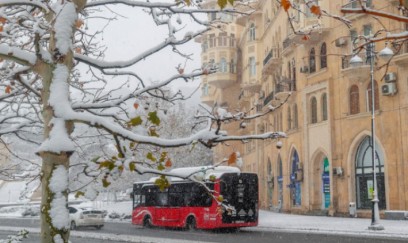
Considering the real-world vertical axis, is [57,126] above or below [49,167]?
above

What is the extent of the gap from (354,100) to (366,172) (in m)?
4.56

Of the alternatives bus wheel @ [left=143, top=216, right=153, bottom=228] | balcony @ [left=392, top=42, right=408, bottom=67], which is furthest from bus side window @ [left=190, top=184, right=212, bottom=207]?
balcony @ [left=392, top=42, right=408, bottom=67]

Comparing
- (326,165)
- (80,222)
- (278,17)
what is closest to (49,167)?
(80,222)

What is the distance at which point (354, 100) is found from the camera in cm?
3347

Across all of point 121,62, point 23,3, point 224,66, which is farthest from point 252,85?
point 23,3

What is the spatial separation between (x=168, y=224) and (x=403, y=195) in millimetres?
13136

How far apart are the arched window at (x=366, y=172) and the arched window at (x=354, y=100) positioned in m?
2.02

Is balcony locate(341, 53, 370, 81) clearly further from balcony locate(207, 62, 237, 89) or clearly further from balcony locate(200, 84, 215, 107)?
balcony locate(200, 84, 215, 107)

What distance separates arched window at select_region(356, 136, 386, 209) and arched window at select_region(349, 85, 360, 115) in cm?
202

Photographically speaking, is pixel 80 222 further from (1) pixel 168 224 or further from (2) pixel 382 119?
(2) pixel 382 119

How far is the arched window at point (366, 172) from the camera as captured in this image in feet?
103

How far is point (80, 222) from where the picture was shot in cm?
2966

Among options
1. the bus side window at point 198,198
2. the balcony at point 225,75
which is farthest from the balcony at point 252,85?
the bus side window at point 198,198

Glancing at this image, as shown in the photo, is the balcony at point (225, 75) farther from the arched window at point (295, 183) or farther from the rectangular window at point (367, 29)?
the rectangular window at point (367, 29)
